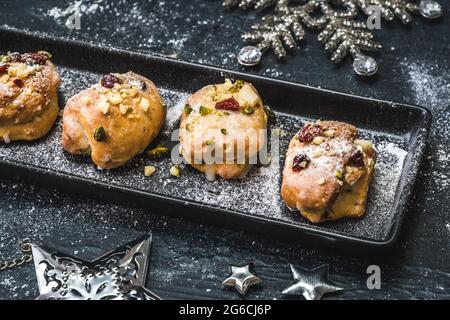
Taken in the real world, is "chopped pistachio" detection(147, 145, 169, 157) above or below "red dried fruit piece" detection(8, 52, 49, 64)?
below

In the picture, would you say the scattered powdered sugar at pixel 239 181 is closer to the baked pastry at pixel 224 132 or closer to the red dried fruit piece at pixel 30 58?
the baked pastry at pixel 224 132

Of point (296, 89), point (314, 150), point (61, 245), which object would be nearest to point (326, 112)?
point (296, 89)

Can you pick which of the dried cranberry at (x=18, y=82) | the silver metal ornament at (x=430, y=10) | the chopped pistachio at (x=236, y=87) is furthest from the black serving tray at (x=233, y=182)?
the silver metal ornament at (x=430, y=10)

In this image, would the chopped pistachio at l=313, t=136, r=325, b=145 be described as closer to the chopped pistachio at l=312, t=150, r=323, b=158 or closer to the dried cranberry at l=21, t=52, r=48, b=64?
the chopped pistachio at l=312, t=150, r=323, b=158

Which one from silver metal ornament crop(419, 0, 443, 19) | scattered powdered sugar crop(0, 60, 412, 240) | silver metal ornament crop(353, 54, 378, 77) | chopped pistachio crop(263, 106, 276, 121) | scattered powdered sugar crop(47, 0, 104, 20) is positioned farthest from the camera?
scattered powdered sugar crop(47, 0, 104, 20)

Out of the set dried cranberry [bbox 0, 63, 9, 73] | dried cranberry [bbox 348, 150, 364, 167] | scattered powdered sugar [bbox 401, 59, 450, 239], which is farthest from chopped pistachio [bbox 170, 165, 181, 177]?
scattered powdered sugar [bbox 401, 59, 450, 239]

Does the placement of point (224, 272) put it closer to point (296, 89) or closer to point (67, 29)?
point (296, 89)

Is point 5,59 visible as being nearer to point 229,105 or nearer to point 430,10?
point 229,105

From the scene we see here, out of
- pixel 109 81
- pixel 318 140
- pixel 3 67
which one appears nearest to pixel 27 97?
pixel 3 67
